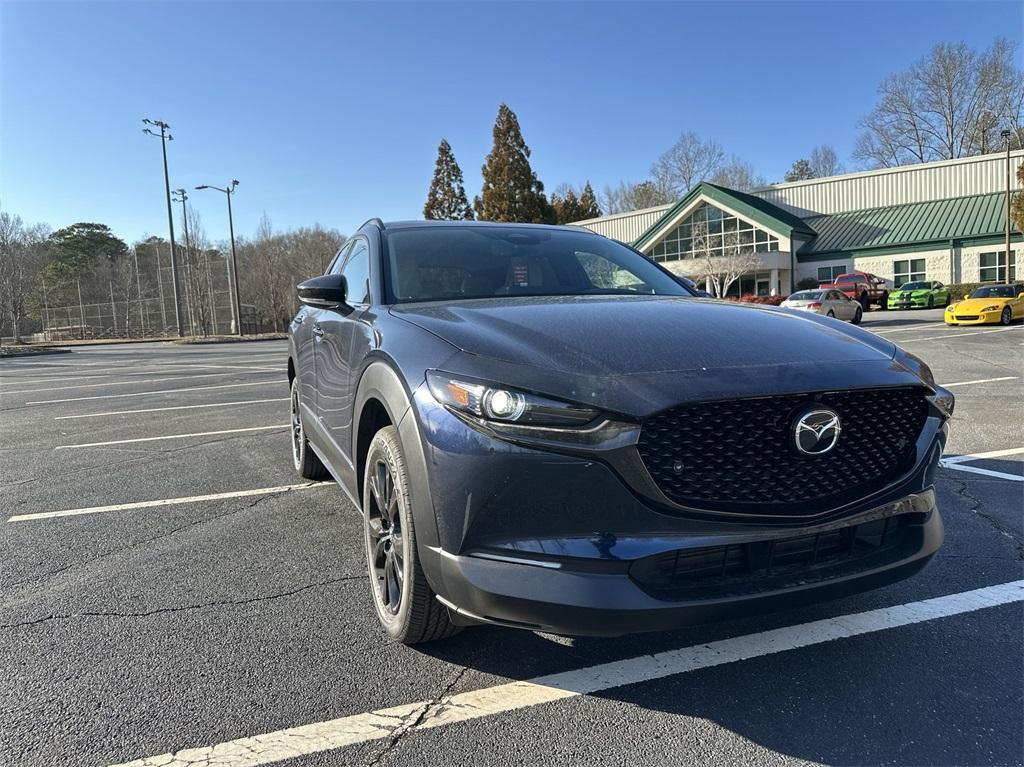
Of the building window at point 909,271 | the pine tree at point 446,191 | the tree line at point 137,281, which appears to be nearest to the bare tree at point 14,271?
the tree line at point 137,281

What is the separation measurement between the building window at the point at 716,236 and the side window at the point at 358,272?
3856 cm

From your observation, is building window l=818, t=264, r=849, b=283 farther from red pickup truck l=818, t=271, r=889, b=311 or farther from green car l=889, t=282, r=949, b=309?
green car l=889, t=282, r=949, b=309

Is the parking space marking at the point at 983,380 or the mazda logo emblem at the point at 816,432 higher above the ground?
the mazda logo emblem at the point at 816,432

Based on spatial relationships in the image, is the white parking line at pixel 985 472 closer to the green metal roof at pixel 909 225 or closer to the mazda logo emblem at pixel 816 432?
the mazda logo emblem at pixel 816 432

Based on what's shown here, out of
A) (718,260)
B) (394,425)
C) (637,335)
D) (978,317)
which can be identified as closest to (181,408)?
(394,425)

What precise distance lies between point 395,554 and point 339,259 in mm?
2927

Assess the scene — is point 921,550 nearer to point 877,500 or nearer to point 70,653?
point 877,500

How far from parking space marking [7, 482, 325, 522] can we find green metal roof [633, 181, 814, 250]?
132 ft

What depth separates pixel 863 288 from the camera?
1312 inches

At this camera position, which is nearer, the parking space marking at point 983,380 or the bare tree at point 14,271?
the parking space marking at point 983,380

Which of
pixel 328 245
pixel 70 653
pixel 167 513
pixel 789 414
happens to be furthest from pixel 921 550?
pixel 328 245

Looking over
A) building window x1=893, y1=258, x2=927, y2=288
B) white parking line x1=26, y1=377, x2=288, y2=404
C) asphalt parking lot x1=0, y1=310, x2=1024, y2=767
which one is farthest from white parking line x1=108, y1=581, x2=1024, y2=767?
building window x1=893, y1=258, x2=927, y2=288

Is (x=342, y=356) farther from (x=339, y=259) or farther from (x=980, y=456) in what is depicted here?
(x=980, y=456)

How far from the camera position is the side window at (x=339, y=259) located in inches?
181
